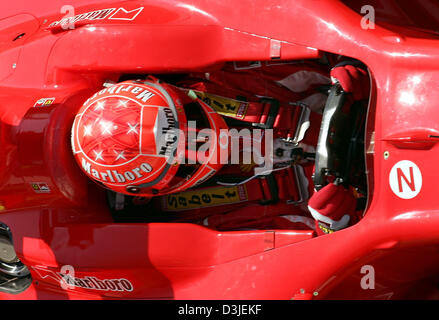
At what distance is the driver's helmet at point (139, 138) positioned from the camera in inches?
90.7

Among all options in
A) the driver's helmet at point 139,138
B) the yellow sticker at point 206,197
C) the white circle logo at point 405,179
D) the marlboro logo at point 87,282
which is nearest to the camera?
the white circle logo at point 405,179

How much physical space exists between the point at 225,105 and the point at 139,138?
2.12 ft

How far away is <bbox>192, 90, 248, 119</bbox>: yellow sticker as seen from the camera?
2.76 m

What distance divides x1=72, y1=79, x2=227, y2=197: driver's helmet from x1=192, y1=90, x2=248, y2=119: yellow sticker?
30cm

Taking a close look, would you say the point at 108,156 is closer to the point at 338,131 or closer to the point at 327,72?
the point at 338,131

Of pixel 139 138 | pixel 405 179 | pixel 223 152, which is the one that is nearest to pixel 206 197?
pixel 223 152

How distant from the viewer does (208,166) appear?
2.51 meters

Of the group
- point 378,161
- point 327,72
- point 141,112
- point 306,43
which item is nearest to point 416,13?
point 327,72

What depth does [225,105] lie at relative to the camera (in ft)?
9.12

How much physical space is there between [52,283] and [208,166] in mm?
1149

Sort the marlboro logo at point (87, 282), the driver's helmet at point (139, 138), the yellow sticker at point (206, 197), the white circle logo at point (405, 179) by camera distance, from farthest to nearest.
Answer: the yellow sticker at point (206, 197)
the marlboro logo at point (87, 282)
the driver's helmet at point (139, 138)
the white circle logo at point (405, 179)

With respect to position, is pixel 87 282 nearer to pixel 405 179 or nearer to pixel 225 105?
pixel 225 105

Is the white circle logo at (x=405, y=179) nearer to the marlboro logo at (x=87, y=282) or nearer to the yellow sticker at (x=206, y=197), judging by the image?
the yellow sticker at (x=206, y=197)

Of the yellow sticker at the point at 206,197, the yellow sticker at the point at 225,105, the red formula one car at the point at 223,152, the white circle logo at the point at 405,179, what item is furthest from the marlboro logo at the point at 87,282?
the white circle logo at the point at 405,179
